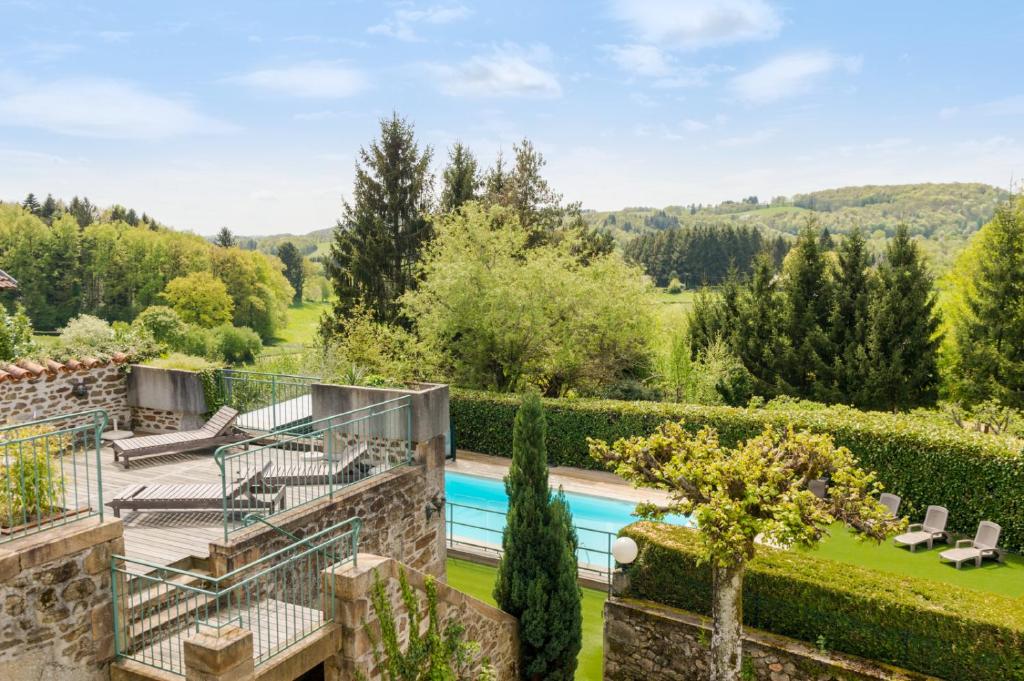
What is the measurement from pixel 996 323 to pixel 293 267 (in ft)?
275

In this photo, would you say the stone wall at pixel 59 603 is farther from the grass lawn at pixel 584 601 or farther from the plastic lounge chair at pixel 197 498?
the grass lawn at pixel 584 601

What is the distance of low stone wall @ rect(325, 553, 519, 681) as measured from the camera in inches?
260

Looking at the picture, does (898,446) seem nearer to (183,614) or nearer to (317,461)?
(317,461)

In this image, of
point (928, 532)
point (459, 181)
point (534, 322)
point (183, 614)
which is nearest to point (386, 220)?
point (459, 181)

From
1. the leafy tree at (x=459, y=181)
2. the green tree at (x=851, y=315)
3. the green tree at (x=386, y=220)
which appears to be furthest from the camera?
the leafy tree at (x=459, y=181)

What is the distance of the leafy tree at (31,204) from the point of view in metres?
69.5

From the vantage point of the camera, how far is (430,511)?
34.0ft

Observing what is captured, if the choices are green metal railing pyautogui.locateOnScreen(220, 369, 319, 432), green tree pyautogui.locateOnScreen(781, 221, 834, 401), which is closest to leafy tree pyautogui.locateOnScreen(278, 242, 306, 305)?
green tree pyautogui.locateOnScreen(781, 221, 834, 401)

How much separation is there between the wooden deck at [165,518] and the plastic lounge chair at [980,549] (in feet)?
36.9

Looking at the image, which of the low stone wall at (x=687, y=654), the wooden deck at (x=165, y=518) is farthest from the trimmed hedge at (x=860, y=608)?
the wooden deck at (x=165, y=518)

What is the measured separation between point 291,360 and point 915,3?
2371cm

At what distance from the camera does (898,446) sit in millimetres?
13305

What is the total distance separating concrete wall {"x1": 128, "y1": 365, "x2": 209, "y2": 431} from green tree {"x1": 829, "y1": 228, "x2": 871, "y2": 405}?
751 inches

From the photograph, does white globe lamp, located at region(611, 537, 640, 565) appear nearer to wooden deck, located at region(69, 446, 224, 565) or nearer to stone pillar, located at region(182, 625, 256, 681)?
wooden deck, located at region(69, 446, 224, 565)
